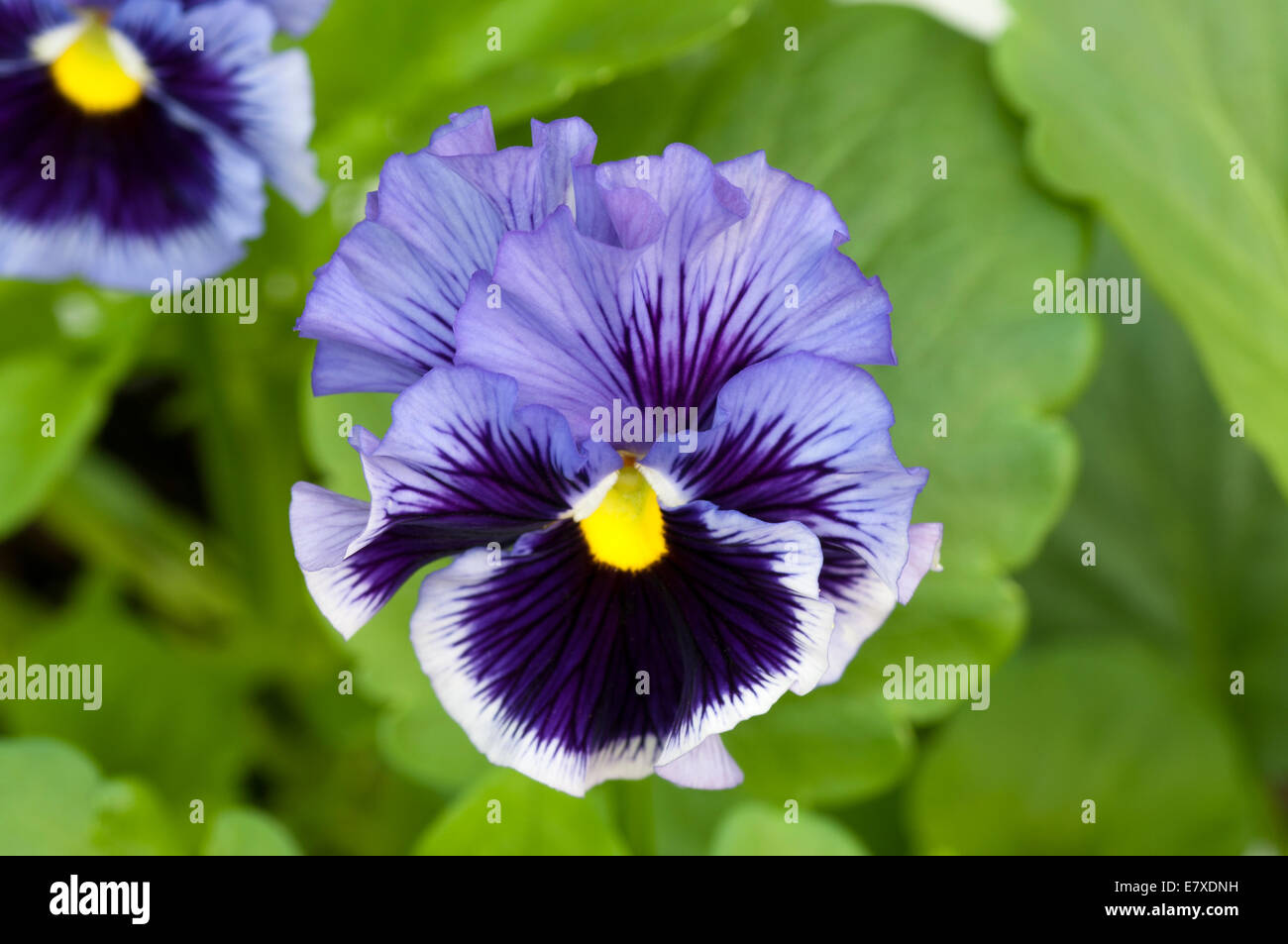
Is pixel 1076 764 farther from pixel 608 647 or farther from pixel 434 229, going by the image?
pixel 434 229

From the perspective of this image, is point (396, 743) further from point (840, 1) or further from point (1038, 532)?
point (840, 1)

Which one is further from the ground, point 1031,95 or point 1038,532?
point 1031,95

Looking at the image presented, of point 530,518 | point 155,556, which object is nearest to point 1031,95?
point 530,518

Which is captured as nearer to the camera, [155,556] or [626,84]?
[626,84]

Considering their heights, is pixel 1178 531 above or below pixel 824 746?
above

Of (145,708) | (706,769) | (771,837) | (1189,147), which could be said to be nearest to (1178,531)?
(1189,147)

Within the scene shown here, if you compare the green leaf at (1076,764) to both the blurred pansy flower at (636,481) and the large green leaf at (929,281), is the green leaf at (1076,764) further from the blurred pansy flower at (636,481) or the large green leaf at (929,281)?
the blurred pansy flower at (636,481)

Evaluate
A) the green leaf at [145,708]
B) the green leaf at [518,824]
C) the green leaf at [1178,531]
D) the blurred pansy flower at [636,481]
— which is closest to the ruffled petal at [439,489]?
the blurred pansy flower at [636,481]
